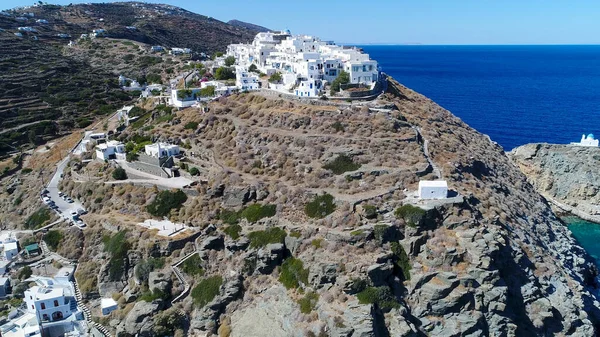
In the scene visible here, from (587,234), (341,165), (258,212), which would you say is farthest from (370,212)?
(587,234)

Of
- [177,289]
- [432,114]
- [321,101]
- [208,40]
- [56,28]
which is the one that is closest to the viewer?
[177,289]

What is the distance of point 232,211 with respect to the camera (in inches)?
1876

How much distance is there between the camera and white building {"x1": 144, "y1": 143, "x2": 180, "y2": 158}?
56.2 meters

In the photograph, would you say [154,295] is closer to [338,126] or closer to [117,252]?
[117,252]

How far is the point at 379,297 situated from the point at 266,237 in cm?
1226

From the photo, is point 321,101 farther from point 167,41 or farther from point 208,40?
point 208,40

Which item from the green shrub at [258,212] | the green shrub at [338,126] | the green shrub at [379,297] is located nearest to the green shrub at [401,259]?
the green shrub at [379,297]

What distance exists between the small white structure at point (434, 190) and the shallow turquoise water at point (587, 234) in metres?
29.7

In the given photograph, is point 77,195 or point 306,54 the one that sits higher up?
point 306,54

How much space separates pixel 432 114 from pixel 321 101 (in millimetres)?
17963

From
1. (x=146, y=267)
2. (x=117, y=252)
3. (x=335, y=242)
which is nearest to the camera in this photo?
(x=335, y=242)

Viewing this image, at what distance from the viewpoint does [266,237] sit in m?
43.6

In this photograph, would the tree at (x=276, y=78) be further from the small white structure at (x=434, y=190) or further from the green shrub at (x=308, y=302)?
the green shrub at (x=308, y=302)

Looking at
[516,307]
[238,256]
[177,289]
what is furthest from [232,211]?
[516,307]
